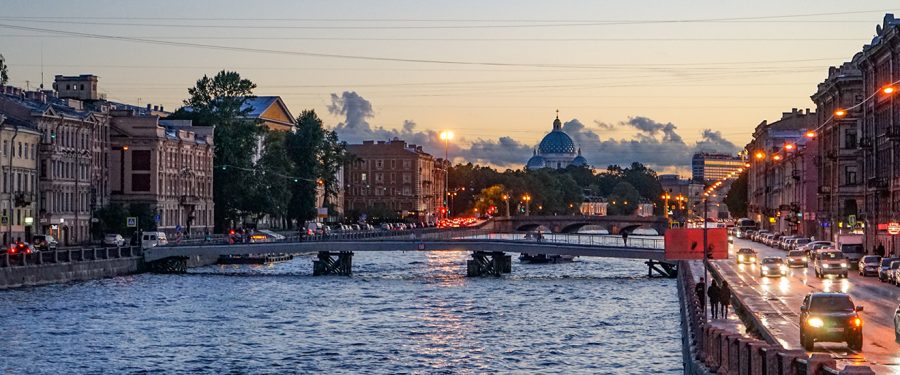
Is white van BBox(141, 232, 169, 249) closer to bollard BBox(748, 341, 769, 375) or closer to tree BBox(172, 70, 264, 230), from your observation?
tree BBox(172, 70, 264, 230)

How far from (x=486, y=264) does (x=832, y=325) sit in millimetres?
76908

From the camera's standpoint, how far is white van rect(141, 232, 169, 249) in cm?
12223

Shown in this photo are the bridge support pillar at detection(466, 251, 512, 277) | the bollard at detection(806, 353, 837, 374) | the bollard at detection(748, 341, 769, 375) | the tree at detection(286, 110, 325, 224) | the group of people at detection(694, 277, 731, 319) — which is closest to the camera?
the bollard at detection(806, 353, 837, 374)

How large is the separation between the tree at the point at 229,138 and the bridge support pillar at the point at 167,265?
127ft

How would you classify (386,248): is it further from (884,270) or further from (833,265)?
(884,270)

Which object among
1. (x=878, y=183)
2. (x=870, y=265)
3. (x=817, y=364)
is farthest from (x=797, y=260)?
(x=817, y=364)

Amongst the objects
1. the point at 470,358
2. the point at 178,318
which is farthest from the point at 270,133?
the point at 470,358

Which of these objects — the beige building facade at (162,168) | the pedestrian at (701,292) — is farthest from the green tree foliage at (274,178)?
the pedestrian at (701,292)

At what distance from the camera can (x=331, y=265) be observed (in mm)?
120500

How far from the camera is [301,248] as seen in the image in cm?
11825

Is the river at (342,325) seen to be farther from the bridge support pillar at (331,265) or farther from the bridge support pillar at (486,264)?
the bridge support pillar at (331,265)

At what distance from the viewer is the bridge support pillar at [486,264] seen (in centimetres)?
11888

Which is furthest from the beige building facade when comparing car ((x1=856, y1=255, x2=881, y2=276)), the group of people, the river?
the group of people

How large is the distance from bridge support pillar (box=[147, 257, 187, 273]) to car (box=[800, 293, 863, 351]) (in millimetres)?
81327
